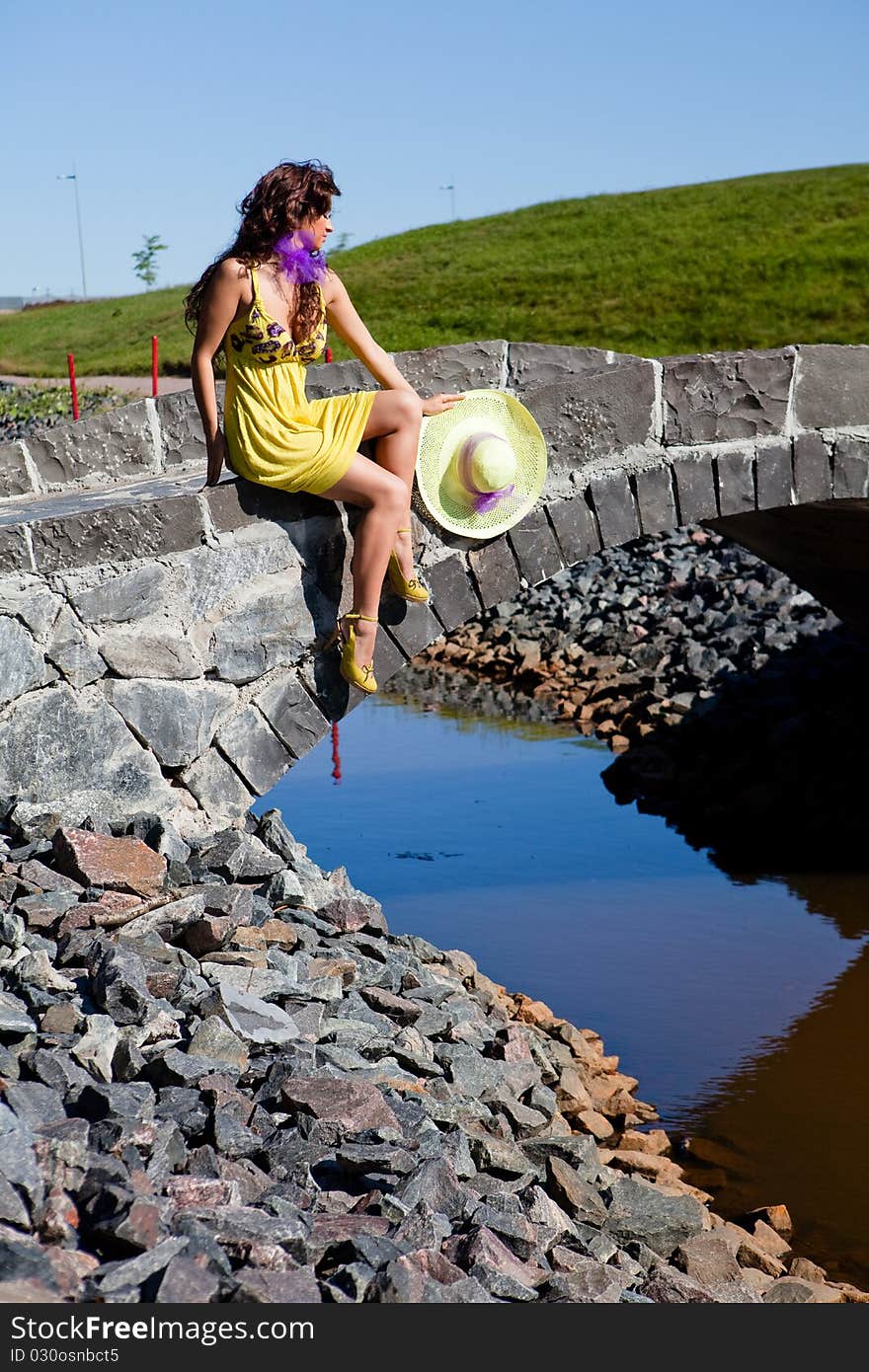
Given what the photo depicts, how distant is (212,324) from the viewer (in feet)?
15.6

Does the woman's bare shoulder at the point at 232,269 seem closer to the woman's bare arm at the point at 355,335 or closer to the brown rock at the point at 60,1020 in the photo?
the woman's bare arm at the point at 355,335

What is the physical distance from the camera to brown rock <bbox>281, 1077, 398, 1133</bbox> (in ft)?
11.0

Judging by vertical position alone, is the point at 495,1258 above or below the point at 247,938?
below

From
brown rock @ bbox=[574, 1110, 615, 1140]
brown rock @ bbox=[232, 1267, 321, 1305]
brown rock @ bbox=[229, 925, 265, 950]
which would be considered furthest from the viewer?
brown rock @ bbox=[574, 1110, 615, 1140]

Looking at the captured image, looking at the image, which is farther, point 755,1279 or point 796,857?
point 796,857

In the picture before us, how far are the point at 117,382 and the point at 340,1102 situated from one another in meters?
24.6

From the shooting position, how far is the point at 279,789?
1020 centimetres

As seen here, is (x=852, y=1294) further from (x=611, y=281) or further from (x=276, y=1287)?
(x=611, y=281)

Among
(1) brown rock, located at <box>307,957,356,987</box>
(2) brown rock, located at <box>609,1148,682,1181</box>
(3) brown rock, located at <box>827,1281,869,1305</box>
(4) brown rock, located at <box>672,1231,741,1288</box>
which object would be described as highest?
(1) brown rock, located at <box>307,957,356,987</box>

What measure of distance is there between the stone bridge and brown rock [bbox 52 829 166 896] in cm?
31

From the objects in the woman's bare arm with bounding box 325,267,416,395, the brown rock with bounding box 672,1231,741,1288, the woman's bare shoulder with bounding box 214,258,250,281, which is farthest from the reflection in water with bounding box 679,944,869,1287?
the woman's bare shoulder with bounding box 214,258,250,281

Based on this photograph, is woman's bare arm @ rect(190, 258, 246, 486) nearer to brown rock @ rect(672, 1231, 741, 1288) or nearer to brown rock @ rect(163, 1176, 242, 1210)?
brown rock @ rect(163, 1176, 242, 1210)

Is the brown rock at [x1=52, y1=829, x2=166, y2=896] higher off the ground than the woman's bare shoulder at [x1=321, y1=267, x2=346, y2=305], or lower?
lower

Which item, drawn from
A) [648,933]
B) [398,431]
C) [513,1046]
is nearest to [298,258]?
[398,431]
